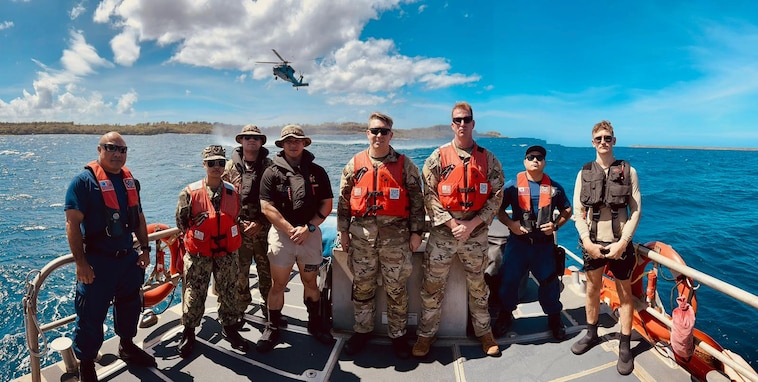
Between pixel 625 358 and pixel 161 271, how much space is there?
443cm

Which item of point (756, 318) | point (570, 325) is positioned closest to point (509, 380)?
point (570, 325)

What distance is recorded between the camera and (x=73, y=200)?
243 cm

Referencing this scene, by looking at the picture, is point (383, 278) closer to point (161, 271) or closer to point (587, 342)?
point (587, 342)

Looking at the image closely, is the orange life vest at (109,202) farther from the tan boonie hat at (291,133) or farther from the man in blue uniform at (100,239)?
the tan boonie hat at (291,133)

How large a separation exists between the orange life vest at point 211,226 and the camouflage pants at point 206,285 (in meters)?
0.10

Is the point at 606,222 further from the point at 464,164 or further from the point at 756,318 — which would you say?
the point at 756,318

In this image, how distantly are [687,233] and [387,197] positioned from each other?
1665 centimetres

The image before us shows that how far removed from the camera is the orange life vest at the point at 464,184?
2990 millimetres

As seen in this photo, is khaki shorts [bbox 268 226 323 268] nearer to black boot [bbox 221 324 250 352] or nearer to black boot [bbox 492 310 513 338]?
black boot [bbox 221 324 250 352]

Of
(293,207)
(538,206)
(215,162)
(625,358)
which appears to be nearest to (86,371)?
(215,162)

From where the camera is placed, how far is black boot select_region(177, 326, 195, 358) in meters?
3.16

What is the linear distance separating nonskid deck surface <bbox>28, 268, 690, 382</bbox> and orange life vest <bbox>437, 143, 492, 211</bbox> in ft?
4.47

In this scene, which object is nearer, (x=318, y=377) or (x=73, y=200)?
(x=73, y=200)

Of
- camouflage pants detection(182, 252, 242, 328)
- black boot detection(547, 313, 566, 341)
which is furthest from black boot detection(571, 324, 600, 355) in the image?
camouflage pants detection(182, 252, 242, 328)
